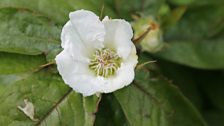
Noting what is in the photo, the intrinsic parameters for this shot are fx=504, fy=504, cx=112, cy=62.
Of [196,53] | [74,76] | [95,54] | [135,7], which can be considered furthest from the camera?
[196,53]

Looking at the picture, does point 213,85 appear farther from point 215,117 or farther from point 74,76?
point 74,76

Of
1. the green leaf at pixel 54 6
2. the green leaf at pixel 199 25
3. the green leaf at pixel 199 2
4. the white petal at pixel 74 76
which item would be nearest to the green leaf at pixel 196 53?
the green leaf at pixel 199 25

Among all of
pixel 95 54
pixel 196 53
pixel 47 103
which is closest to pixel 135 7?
pixel 196 53

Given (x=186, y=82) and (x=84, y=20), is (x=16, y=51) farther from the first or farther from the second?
(x=186, y=82)

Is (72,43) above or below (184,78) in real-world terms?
above

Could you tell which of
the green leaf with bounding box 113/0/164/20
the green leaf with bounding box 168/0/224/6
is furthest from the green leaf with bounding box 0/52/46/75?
the green leaf with bounding box 168/0/224/6

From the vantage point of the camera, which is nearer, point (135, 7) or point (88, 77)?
point (88, 77)
